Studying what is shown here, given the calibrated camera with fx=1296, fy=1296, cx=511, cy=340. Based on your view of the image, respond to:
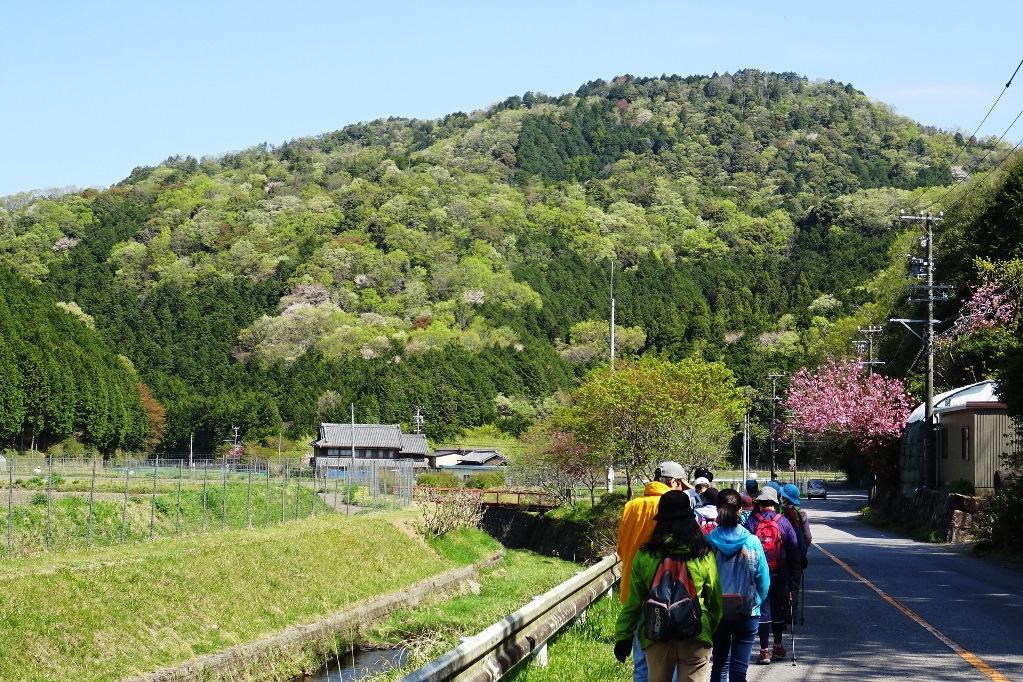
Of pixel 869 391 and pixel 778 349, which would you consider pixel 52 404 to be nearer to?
pixel 869 391

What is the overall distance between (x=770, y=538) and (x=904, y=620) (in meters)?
4.61

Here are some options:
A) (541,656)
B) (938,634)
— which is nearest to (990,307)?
(938,634)

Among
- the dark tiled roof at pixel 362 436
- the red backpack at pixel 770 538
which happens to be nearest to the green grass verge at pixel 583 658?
the red backpack at pixel 770 538

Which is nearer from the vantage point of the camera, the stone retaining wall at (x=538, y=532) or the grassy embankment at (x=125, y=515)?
the grassy embankment at (x=125, y=515)

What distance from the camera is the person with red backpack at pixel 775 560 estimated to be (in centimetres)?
1237

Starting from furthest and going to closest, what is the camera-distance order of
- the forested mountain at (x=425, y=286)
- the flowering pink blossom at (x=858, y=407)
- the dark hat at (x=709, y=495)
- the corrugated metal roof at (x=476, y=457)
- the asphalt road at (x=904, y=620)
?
the forested mountain at (x=425, y=286)
the corrugated metal roof at (x=476, y=457)
the flowering pink blossom at (x=858, y=407)
the dark hat at (x=709, y=495)
the asphalt road at (x=904, y=620)

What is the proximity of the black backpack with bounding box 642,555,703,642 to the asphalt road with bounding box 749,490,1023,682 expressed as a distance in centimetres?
461

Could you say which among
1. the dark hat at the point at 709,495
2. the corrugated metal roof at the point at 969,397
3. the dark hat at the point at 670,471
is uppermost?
the corrugated metal roof at the point at 969,397

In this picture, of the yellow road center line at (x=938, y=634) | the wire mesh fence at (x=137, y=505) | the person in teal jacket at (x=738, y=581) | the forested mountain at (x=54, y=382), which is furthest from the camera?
the forested mountain at (x=54, y=382)

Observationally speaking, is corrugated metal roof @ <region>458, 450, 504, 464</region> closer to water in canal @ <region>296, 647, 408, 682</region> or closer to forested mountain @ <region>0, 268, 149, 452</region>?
forested mountain @ <region>0, 268, 149, 452</region>

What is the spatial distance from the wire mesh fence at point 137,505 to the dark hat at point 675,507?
14530 millimetres

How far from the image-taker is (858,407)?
56.0 metres

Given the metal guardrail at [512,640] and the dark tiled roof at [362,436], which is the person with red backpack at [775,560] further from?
the dark tiled roof at [362,436]

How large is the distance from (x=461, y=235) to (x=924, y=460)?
140 m
